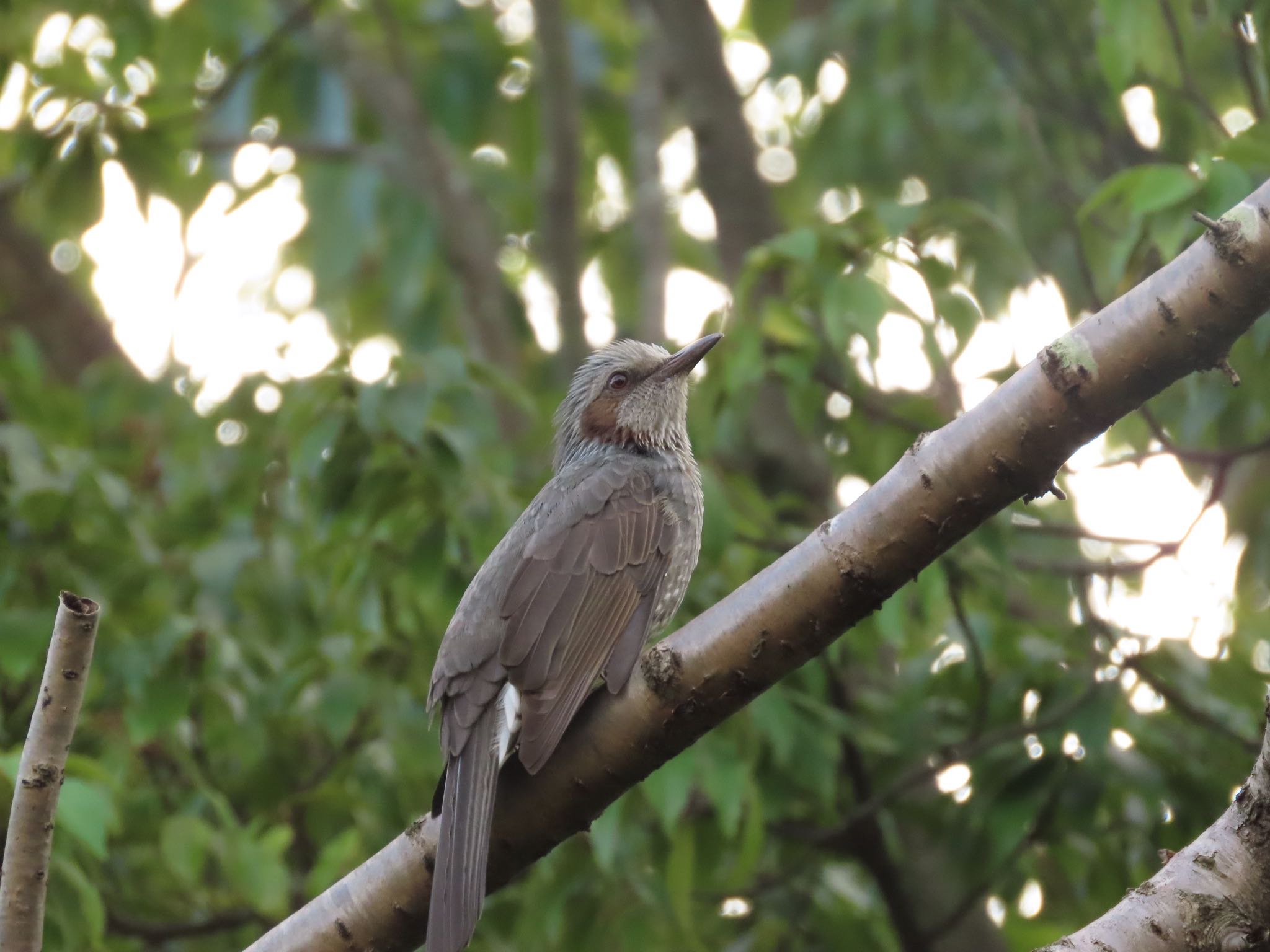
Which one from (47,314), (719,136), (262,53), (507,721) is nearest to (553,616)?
(507,721)

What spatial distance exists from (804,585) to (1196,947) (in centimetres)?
100

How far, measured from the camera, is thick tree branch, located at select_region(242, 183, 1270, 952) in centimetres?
262

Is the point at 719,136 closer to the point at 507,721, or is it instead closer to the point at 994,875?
the point at 994,875

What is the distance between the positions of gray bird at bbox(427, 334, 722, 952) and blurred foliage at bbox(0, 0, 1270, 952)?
13.0 inches

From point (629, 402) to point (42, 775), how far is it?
2.90 m

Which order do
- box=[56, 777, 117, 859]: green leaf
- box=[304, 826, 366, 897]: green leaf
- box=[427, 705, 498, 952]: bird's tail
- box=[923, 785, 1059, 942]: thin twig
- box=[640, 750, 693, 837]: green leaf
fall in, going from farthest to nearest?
box=[923, 785, 1059, 942]: thin twig < box=[304, 826, 366, 897]: green leaf < box=[640, 750, 693, 837]: green leaf < box=[56, 777, 117, 859]: green leaf < box=[427, 705, 498, 952]: bird's tail

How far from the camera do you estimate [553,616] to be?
3688 mm

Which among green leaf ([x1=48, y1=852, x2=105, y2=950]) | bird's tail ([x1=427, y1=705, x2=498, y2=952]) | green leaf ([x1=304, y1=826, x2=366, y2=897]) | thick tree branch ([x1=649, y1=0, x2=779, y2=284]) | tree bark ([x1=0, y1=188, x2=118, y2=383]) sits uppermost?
tree bark ([x1=0, y1=188, x2=118, y2=383])

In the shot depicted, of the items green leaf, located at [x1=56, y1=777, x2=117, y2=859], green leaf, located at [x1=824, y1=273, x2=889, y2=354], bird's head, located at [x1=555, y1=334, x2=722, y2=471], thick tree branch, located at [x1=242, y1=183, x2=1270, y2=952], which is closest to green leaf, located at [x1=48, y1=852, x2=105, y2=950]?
green leaf, located at [x1=56, y1=777, x2=117, y2=859]

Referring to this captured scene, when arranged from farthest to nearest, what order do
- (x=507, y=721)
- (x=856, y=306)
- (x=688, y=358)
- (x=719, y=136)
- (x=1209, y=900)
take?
(x=719, y=136)
(x=688, y=358)
(x=856, y=306)
(x=507, y=721)
(x=1209, y=900)

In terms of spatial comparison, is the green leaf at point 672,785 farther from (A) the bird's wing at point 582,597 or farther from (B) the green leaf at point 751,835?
(A) the bird's wing at point 582,597

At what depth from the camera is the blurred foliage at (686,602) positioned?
4.30 metres

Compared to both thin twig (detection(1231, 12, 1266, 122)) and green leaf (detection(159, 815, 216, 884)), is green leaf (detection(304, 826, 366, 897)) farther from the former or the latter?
thin twig (detection(1231, 12, 1266, 122))

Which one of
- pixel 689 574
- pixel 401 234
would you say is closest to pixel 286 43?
pixel 401 234
